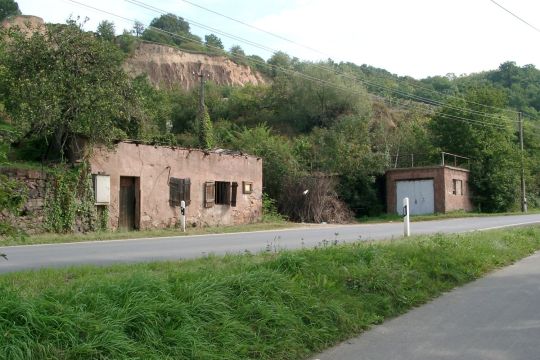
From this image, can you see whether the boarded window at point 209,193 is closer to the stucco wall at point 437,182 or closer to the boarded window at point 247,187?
the boarded window at point 247,187

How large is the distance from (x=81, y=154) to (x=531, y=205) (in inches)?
1637

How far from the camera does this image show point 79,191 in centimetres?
2142

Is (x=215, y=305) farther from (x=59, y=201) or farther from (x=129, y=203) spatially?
(x=129, y=203)

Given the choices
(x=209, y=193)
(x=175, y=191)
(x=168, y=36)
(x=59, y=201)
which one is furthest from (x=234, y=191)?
(x=168, y=36)

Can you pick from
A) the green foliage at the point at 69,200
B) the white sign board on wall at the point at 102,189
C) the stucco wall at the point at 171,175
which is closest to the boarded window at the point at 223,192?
the stucco wall at the point at 171,175

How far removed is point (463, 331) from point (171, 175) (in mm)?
19243

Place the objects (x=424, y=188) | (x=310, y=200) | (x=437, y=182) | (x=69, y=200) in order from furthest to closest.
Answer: (x=424, y=188) → (x=437, y=182) → (x=310, y=200) → (x=69, y=200)

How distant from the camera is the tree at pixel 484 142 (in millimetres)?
45000

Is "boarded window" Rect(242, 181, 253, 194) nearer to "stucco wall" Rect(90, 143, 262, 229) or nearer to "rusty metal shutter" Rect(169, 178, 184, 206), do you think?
"stucco wall" Rect(90, 143, 262, 229)

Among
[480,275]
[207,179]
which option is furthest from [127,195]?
[480,275]

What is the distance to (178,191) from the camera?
25219mm

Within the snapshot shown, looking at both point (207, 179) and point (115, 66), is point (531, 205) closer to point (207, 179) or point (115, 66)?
point (207, 179)

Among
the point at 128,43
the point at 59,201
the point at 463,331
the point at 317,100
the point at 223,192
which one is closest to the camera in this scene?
the point at 463,331

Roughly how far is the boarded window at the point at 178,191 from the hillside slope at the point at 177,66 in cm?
4983
